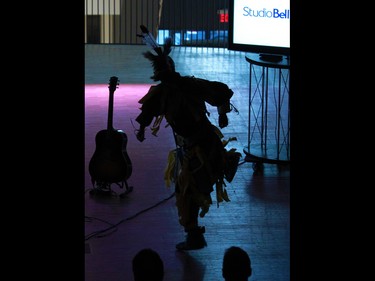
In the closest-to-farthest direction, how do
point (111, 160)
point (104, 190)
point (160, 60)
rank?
point (160, 60) → point (111, 160) → point (104, 190)

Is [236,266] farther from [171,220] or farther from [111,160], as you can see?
[111,160]

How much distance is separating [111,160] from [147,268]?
3947 millimetres

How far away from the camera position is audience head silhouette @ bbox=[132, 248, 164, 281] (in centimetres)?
498

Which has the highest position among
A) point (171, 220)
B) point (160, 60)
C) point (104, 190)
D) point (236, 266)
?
point (160, 60)

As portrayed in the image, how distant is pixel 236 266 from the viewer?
16.9ft

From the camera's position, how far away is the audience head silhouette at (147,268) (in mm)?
4977

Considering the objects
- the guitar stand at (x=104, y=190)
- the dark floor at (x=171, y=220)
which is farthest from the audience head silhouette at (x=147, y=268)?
the guitar stand at (x=104, y=190)

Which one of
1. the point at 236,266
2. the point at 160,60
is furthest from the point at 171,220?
the point at 236,266

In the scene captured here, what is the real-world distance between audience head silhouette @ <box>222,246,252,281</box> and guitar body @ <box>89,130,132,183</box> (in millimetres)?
3777

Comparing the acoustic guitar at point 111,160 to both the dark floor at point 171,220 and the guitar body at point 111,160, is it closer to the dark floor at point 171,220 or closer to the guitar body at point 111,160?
the guitar body at point 111,160
